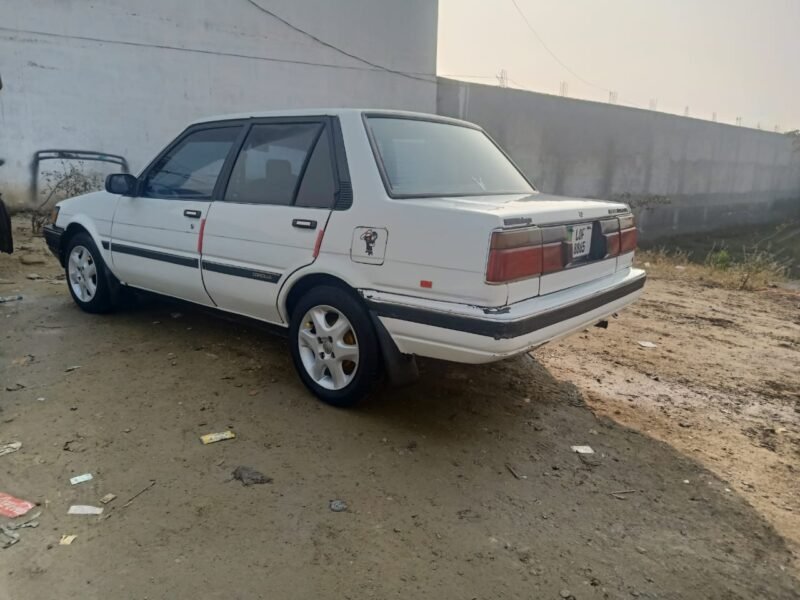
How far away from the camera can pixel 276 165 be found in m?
3.82

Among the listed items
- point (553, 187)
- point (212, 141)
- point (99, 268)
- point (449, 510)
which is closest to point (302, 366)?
point (449, 510)

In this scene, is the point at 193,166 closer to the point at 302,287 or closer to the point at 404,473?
the point at 302,287

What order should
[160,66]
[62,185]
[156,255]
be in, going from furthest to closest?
[160,66] < [62,185] < [156,255]

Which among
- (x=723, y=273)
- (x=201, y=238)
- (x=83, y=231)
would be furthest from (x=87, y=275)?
(x=723, y=273)

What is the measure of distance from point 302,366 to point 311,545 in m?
1.38

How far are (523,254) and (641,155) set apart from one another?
756 inches

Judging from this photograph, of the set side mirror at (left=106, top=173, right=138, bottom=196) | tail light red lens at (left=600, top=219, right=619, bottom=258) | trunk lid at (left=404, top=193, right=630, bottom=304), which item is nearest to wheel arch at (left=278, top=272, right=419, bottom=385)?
trunk lid at (left=404, top=193, right=630, bottom=304)

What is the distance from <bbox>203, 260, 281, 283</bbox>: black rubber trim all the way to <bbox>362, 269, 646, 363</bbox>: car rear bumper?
75cm

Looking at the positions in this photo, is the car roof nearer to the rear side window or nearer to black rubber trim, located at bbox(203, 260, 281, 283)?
the rear side window

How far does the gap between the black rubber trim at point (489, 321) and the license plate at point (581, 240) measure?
0.85ft

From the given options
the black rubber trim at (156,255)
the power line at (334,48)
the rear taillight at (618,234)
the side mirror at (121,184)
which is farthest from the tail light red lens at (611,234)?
the power line at (334,48)

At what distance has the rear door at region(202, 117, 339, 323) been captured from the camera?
11.5 ft

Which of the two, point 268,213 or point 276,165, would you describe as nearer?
point 268,213

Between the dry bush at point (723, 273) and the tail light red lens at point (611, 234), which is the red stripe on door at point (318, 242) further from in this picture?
the dry bush at point (723, 273)
